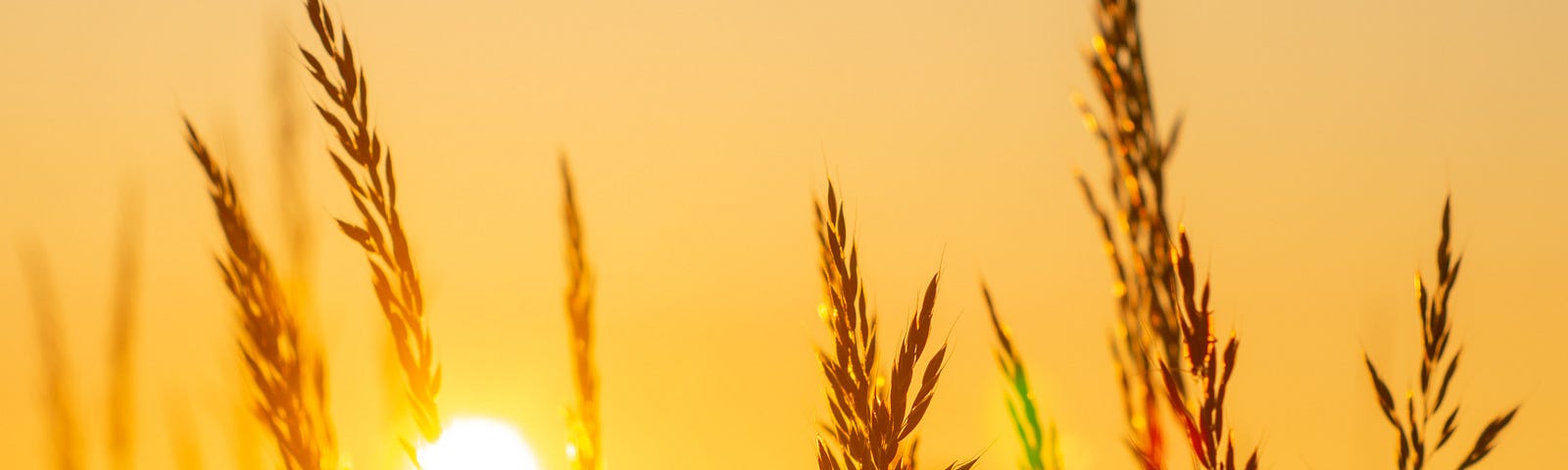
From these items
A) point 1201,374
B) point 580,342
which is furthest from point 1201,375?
point 580,342

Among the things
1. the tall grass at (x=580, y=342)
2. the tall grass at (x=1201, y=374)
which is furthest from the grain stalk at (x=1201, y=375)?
the tall grass at (x=580, y=342)

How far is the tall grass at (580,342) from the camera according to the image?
4.86 ft

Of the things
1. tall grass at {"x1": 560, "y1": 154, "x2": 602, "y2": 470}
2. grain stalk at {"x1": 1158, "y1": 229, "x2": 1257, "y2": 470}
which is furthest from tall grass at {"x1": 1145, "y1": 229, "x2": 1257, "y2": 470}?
tall grass at {"x1": 560, "y1": 154, "x2": 602, "y2": 470}

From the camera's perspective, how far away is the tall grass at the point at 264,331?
128 centimetres

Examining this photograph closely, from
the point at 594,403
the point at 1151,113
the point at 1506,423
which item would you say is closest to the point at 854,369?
the point at 1151,113

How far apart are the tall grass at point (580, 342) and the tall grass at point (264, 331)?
279 mm

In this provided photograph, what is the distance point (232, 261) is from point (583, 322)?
0.47 m

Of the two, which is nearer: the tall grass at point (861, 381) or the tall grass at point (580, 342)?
the tall grass at point (861, 381)

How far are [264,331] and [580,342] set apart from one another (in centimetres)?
44

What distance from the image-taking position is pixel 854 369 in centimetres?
105

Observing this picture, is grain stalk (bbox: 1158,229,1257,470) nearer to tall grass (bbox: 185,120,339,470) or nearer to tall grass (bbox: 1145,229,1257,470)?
tall grass (bbox: 1145,229,1257,470)

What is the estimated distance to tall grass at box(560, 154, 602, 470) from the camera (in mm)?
1481

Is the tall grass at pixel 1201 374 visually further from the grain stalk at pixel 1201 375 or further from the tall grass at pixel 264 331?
the tall grass at pixel 264 331

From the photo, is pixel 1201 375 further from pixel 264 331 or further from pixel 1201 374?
pixel 264 331
